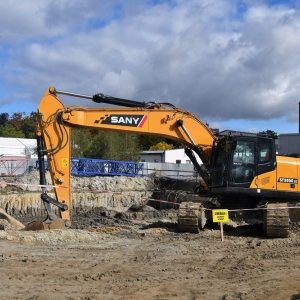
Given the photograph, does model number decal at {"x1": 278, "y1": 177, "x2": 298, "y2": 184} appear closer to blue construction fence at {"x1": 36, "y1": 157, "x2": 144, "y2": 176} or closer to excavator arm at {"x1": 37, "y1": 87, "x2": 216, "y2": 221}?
excavator arm at {"x1": 37, "y1": 87, "x2": 216, "y2": 221}

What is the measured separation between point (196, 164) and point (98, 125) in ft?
10.1

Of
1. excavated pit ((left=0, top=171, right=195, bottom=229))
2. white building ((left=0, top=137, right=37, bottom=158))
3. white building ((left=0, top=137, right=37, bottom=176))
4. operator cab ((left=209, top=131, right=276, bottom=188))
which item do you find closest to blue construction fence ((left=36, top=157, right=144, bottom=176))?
excavated pit ((left=0, top=171, right=195, bottom=229))

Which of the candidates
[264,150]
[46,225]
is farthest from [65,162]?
[264,150]

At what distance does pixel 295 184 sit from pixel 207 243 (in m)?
3.46

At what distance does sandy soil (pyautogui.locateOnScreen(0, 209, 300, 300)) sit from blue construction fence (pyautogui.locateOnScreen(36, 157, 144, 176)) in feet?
67.1

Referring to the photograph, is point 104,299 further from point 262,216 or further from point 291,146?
point 291,146

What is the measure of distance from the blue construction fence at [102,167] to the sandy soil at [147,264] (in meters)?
20.5

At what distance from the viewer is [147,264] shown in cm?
986

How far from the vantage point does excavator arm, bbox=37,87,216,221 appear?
45.4ft

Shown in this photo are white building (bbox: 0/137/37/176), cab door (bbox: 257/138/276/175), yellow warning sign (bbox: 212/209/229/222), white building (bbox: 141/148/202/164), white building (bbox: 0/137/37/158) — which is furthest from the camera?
white building (bbox: 141/148/202/164)

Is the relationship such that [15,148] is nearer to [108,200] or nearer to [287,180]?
[108,200]

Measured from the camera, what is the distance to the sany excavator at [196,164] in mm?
13766

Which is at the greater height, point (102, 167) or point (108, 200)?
point (102, 167)

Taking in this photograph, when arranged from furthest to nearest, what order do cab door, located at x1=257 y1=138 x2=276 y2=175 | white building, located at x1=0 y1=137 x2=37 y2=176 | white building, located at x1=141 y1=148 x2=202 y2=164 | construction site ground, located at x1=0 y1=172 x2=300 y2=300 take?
white building, located at x1=141 y1=148 x2=202 y2=164
white building, located at x1=0 y1=137 x2=37 y2=176
cab door, located at x1=257 y1=138 x2=276 y2=175
construction site ground, located at x1=0 y1=172 x2=300 y2=300
